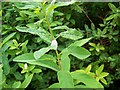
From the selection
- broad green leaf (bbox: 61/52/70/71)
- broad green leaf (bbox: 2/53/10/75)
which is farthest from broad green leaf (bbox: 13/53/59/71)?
broad green leaf (bbox: 2/53/10/75)

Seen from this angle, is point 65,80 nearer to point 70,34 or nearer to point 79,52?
point 79,52

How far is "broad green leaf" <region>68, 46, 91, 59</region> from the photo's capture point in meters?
0.90

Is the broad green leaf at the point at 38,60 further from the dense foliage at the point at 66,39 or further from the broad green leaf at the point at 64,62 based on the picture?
the dense foliage at the point at 66,39

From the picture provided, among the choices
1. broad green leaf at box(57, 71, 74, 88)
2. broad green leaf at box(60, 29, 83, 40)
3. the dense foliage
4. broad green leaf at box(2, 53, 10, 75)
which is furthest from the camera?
the dense foliage

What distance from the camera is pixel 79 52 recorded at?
91cm

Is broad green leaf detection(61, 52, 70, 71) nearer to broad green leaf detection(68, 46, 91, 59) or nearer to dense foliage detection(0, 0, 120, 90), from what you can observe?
broad green leaf detection(68, 46, 91, 59)

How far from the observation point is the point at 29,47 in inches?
56.2

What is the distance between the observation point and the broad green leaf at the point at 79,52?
896mm

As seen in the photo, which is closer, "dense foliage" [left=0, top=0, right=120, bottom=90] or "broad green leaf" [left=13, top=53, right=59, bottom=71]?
"broad green leaf" [left=13, top=53, right=59, bottom=71]

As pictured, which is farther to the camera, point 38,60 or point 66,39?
point 66,39

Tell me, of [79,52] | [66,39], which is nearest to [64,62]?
[79,52]

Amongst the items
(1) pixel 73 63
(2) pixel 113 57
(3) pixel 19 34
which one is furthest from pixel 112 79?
(3) pixel 19 34

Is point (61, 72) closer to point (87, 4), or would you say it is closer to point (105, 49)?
point (105, 49)

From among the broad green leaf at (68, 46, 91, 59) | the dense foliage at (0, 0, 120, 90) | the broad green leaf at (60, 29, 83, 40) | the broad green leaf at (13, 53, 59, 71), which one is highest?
the broad green leaf at (60, 29, 83, 40)
